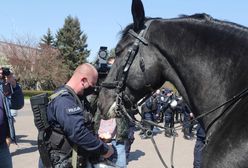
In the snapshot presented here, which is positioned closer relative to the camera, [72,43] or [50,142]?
Result: [50,142]

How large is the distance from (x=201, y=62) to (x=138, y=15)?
26.9 inches

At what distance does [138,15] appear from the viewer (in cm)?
312

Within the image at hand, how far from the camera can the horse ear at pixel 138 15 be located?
309cm

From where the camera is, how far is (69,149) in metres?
4.01

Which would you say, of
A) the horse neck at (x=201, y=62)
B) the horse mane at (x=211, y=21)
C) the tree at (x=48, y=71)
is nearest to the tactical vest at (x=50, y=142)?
the horse neck at (x=201, y=62)

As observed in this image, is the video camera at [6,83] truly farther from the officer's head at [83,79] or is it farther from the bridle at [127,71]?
the bridle at [127,71]

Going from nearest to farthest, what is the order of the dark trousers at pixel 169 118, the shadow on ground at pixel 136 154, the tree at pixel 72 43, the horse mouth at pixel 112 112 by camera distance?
the horse mouth at pixel 112 112, the shadow on ground at pixel 136 154, the dark trousers at pixel 169 118, the tree at pixel 72 43

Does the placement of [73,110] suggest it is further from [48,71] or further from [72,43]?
[72,43]

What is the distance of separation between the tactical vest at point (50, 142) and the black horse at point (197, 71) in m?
0.87

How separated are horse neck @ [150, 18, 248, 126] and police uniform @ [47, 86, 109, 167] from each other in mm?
1165

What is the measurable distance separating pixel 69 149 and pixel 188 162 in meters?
6.23

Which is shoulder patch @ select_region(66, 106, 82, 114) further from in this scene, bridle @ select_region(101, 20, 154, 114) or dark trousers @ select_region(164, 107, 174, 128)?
dark trousers @ select_region(164, 107, 174, 128)

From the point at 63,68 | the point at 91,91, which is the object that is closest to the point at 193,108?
the point at 91,91

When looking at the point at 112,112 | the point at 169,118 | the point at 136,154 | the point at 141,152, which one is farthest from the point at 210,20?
the point at 169,118
